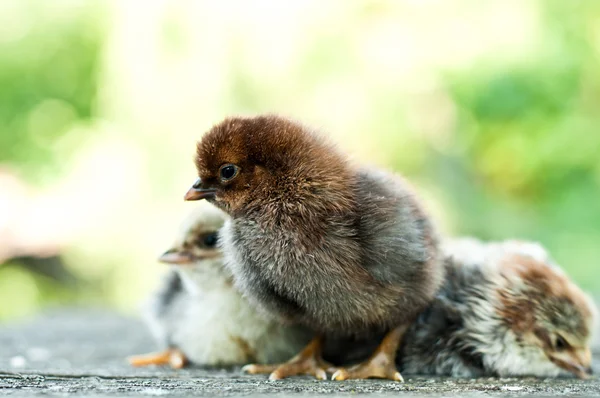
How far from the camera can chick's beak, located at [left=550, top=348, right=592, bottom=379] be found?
2.22 meters

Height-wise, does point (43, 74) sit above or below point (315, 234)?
above

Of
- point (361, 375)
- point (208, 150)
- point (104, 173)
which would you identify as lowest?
point (361, 375)

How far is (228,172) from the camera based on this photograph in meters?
2.14

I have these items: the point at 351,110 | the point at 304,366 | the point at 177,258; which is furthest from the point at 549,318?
the point at 351,110

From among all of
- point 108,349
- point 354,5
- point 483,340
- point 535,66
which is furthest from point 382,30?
point 483,340

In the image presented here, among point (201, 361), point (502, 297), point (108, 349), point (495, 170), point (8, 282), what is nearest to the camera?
point (502, 297)

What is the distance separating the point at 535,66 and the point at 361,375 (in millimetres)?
5416

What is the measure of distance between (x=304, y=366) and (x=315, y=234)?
1.57ft

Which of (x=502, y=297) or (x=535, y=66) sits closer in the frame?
(x=502, y=297)

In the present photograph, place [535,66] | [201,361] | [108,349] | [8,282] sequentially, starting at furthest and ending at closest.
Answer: [8,282], [535,66], [108,349], [201,361]

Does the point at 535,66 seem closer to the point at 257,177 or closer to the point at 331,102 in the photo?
the point at 331,102

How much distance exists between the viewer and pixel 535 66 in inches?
268

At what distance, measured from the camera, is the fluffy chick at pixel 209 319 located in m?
2.48

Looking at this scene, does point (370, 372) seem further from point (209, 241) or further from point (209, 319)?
point (209, 241)
